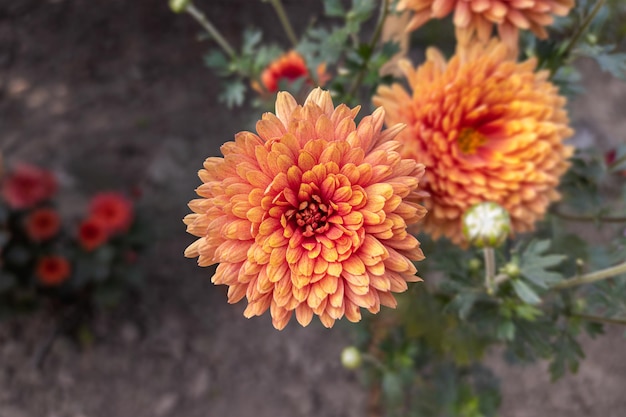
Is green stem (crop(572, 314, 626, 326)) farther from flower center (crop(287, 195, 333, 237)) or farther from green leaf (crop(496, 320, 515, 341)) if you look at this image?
flower center (crop(287, 195, 333, 237))

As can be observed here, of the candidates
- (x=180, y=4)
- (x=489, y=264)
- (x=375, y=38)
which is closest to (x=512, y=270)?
(x=489, y=264)

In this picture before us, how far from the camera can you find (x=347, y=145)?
63 centimetres

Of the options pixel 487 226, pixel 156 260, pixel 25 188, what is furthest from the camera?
pixel 156 260

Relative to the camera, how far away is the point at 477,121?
947mm

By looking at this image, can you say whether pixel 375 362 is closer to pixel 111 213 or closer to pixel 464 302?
pixel 464 302

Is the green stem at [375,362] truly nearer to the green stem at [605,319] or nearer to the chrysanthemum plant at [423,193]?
the chrysanthemum plant at [423,193]

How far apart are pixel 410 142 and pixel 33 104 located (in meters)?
1.97

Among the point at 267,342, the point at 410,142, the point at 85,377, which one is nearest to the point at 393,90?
the point at 410,142

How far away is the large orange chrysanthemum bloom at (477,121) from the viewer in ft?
2.93

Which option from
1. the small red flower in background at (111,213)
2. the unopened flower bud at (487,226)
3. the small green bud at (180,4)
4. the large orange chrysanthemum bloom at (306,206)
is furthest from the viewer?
the small red flower in background at (111,213)

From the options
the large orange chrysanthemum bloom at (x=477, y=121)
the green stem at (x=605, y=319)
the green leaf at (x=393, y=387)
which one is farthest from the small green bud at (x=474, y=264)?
the green leaf at (x=393, y=387)

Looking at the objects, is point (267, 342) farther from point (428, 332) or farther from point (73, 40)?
point (73, 40)

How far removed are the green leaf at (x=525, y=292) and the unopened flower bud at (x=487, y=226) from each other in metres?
0.11

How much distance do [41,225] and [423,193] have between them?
1.57m
